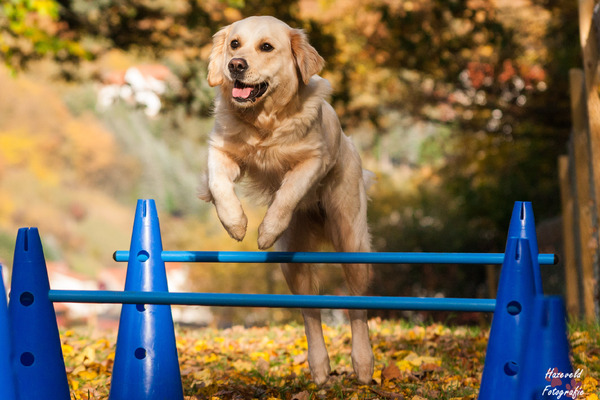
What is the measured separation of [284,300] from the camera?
8.33 feet

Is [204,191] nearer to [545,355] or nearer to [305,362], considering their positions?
[305,362]

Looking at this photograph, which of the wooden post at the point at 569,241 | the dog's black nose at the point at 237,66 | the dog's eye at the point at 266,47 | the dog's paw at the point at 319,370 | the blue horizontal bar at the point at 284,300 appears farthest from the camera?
the wooden post at the point at 569,241

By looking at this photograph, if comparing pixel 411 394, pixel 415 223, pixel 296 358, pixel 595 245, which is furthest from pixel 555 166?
pixel 411 394

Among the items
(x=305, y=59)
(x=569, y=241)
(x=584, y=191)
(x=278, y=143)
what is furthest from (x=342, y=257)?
(x=569, y=241)

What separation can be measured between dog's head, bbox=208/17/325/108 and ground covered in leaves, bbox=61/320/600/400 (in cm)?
138

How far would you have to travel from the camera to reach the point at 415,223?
1350 cm

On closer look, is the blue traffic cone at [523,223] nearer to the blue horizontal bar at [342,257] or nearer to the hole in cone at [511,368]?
the blue horizontal bar at [342,257]

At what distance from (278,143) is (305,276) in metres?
0.94

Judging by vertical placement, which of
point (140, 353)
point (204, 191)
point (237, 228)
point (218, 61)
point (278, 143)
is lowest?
point (140, 353)

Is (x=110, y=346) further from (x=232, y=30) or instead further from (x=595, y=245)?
(x=595, y=245)

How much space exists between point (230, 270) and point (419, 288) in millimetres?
8017

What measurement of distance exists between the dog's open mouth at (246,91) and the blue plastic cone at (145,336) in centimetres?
61

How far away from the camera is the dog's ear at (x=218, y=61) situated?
3.55 metres

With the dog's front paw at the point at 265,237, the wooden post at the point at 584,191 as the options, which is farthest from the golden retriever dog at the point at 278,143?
the wooden post at the point at 584,191
